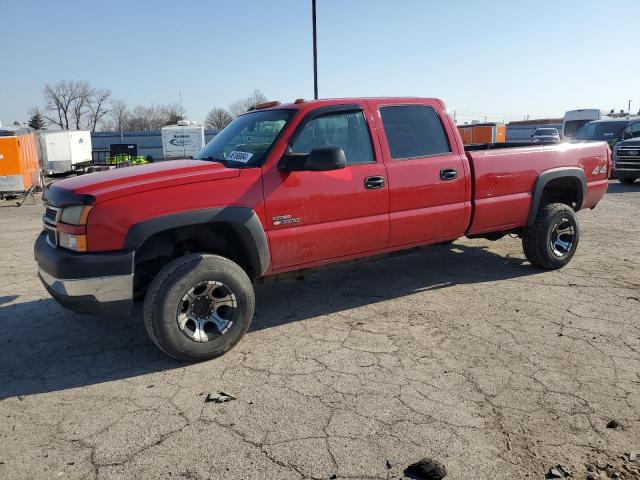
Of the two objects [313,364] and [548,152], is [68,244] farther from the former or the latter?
[548,152]

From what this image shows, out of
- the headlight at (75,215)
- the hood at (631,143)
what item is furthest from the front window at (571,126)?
the headlight at (75,215)

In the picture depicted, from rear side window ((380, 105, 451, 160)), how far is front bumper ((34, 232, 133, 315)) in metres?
2.44

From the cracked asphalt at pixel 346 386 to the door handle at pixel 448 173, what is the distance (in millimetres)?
1197

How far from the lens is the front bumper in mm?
3311

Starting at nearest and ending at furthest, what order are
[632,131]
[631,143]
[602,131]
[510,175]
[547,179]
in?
[510,175] < [547,179] < [631,143] < [632,131] < [602,131]

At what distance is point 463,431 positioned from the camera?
276 cm

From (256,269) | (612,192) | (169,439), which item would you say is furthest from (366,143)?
(612,192)

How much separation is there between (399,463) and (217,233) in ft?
7.18

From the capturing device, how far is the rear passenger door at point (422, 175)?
4422 millimetres

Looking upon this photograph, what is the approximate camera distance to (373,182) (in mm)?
4238

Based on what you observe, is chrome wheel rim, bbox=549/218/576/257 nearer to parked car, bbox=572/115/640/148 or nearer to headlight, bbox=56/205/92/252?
headlight, bbox=56/205/92/252

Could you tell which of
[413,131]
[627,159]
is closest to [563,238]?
[413,131]

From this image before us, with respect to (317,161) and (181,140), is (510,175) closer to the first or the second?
(317,161)

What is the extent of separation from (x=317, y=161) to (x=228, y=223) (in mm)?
802
